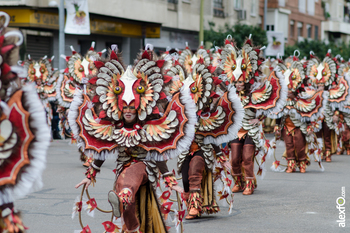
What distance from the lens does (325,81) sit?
1489cm

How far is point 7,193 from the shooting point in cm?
339

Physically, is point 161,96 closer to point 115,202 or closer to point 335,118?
point 115,202

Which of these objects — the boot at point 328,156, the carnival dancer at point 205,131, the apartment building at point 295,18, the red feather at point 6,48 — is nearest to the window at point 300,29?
the apartment building at point 295,18

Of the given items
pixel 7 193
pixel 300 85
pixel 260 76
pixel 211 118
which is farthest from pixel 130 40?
pixel 7 193

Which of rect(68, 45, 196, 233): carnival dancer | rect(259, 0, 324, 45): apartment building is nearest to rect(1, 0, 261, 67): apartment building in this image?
rect(259, 0, 324, 45): apartment building

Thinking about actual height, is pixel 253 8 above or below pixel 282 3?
below

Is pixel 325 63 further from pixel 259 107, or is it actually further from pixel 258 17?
pixel 258 17

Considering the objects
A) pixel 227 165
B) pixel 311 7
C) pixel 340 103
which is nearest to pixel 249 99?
pixel 227 165

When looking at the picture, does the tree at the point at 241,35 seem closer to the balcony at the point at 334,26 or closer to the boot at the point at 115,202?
the boot at the point at 115,202

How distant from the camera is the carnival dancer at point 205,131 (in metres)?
7.29

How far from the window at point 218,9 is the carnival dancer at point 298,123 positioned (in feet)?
71.6

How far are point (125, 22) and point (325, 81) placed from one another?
1381 centimetres

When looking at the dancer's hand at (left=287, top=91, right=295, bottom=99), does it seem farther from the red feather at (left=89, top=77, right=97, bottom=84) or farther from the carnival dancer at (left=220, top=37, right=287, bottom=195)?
the red feather at (left=89, top=77, right=97, bottom=84)

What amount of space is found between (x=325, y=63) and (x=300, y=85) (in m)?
3.23
